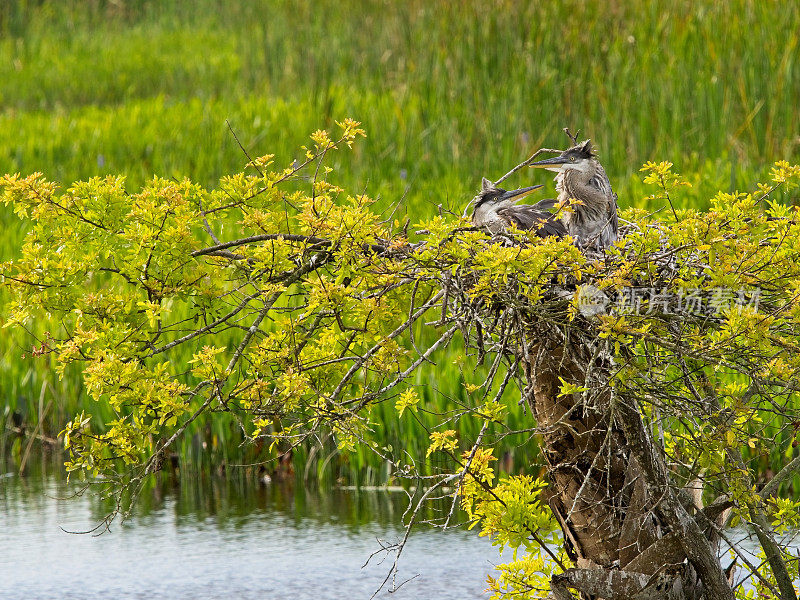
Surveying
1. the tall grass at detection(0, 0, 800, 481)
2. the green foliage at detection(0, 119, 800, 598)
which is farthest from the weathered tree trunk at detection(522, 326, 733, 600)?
the tall grass at detection(0, 0, 800, 481)

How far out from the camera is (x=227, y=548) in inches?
229

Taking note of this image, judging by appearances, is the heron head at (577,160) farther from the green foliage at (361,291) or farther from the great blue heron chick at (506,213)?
the green foliage at (361,291)

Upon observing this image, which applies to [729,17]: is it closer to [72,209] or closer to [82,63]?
[72,209]

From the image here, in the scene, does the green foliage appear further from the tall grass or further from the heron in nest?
the tall grass

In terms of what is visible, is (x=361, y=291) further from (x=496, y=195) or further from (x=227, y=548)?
(x=227, y=548)

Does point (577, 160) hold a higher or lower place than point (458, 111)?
lower

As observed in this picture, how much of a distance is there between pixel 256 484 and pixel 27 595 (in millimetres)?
1851

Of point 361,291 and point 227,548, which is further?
point 227,548

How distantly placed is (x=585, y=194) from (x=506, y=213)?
0.93 feet

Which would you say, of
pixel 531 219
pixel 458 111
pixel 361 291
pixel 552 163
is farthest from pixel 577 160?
pixel 458 111

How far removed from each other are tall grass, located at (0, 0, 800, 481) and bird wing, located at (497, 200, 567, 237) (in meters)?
2.46

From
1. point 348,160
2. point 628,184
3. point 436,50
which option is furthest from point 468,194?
point 436,50

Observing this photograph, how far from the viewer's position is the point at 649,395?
397 cm

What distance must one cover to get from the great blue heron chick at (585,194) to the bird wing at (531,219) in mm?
40
